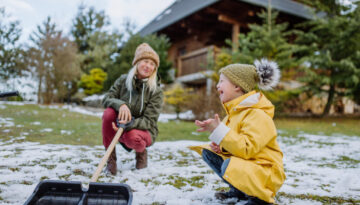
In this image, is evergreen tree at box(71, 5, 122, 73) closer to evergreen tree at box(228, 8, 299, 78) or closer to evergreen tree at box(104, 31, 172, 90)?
evergreen tree at box(104, 31, 172, 90)

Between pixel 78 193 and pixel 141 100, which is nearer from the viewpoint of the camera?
pixel 78 193

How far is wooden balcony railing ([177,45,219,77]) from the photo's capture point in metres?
10.5

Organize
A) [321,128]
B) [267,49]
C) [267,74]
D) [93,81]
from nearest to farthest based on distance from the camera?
[267,74] < [321,128] < [267,49] < [93,81]

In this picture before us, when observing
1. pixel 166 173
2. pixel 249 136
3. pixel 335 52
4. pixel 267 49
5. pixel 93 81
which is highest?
pixel 335 52

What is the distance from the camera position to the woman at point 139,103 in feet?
7.82

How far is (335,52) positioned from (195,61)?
Answer: 18.3ft

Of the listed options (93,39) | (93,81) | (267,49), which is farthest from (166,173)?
(93,39)

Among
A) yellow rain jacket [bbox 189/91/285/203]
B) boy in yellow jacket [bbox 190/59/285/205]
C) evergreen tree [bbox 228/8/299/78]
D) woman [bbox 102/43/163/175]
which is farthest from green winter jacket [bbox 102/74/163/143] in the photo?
evergreen tree [bbox 228/8/299/78]

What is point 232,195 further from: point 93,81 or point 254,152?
point 93,81

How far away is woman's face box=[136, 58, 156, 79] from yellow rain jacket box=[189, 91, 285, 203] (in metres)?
1.25

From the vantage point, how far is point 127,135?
236cm

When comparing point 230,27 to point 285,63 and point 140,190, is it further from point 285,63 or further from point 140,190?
point 140,190

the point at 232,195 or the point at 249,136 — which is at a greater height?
the point at 249,136

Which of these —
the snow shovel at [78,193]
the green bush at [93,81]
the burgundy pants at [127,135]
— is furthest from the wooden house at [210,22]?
the snow shovel at [78,193]
